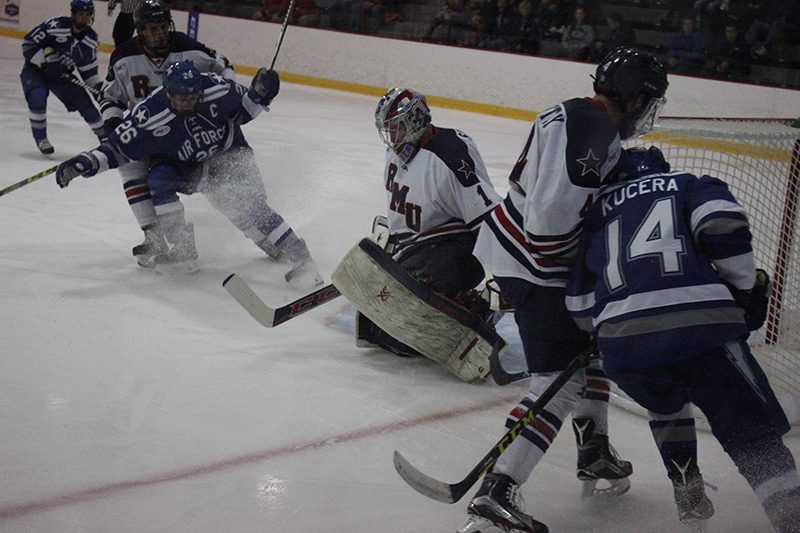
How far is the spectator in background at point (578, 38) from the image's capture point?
7809mm

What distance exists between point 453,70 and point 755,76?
3.07m

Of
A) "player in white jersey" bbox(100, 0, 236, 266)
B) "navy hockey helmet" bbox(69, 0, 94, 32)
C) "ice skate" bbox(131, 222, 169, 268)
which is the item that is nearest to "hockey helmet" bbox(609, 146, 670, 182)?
"ice skate" bbox(131, 222, 169, 268)

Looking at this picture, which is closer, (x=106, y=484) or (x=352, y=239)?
(x=106, y=484)

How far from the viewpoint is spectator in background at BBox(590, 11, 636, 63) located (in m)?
7.58

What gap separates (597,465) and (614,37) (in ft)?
21.6

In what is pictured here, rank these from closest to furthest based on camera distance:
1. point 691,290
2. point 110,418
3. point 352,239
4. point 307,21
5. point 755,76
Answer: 1. point 691,290
2. point 110,418
3. point 352,239
4. point 755,76
5. point 307,21

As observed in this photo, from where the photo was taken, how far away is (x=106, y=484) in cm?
179

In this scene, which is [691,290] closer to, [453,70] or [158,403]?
[158,403]

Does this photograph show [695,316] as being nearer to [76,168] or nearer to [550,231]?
[550,231]

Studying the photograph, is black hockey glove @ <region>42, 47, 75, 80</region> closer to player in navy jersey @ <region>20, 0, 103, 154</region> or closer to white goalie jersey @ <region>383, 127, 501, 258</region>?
player in navy jersey @ <region>20, 0, 103, 154</region>

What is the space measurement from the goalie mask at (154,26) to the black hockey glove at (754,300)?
3086mm

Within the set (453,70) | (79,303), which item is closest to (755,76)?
(453,70)

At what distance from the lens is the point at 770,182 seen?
2.43 m

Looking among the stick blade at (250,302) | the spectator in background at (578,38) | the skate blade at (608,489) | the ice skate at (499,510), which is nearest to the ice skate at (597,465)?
the skate blade at (608,489)
